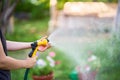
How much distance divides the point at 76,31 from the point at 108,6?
2.52 m

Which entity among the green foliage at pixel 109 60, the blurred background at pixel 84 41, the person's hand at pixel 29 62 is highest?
the blurred background at pixel 84 41

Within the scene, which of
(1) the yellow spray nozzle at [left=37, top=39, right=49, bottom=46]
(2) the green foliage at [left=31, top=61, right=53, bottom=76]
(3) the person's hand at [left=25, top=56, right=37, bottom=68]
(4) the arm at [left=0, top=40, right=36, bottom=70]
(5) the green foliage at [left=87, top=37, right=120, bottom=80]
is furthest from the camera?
(2) the green foliage at [left=31, top=61, right=53, bottom=76]

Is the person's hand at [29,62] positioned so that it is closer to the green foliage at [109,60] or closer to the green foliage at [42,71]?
the green foliage at [109,60]

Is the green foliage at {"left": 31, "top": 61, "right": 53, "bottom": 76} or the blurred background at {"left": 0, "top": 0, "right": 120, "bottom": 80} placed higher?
the blurred background at {"left": 0, "top": 0, "right": 120, "bottom": 80}

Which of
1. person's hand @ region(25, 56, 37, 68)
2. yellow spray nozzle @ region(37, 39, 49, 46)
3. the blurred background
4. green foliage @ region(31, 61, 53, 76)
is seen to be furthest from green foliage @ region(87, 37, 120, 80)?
person's hand @ region(25, 56, 37, 68)

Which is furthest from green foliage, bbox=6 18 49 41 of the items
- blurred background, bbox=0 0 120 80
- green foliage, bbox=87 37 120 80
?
green foliage, bbox=87 37 120 80

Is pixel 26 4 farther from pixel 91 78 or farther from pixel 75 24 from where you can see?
pixel 91 78

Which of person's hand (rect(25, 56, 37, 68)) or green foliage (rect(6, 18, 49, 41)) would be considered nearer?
person's hand (rect(25, 56, 37, 68))

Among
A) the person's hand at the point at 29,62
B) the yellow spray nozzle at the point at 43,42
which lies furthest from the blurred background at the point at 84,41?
the person's hand at the point at 29,62

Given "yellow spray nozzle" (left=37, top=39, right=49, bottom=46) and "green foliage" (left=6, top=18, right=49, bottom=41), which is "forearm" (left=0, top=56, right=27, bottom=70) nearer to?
"yellow spray nozzle" (left=37, top=39, right=49, bottom=46)

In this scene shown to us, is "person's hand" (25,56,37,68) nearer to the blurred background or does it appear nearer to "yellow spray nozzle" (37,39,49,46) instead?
"yellow spray nozzle" (37,39,49,46)

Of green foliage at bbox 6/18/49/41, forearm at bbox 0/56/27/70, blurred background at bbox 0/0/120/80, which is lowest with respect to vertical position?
forearm at bbox 0/56/27/70

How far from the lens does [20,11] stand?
1439 centimetres

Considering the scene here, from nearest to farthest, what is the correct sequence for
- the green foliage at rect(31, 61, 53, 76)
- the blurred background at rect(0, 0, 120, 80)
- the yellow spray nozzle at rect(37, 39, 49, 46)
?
the yellow spray nozzle at rect(37, 39, 49, 46) → the blurred background at rect(0, 0, 120, 80) → the green foliage at rect(31, 61, 53, 76)
